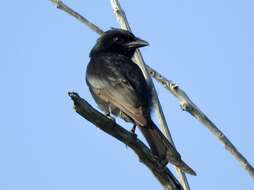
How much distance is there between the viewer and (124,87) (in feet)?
19.6

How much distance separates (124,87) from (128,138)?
1.58 meters

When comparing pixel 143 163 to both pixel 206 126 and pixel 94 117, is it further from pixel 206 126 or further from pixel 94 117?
pixel 206 126

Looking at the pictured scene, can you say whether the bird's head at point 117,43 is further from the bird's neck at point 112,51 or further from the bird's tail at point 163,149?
the bird's tail at point 163,149

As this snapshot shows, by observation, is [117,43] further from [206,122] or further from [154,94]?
[206,122]

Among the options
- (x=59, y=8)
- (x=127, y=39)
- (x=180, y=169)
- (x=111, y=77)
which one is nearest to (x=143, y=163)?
(x=180, y=169)

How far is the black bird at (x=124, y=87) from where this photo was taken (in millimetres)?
4949

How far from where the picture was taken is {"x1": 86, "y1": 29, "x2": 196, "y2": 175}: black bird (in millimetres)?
4949

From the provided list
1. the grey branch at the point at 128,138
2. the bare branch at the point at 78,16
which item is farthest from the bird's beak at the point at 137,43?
the grey branch at the point at 128,138

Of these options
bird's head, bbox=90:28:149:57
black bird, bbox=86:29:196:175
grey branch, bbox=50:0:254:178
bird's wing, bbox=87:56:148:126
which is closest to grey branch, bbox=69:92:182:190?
black bird, bbox=86:29:196:175

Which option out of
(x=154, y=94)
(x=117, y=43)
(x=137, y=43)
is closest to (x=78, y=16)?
(x=154, y=94)

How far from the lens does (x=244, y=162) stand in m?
3.38

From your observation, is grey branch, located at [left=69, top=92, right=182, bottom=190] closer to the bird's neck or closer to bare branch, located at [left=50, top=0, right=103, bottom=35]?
bare branch, located at [left=50, top=0, right=103, bottom=35]

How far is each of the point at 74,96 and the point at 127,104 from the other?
5.22 ft

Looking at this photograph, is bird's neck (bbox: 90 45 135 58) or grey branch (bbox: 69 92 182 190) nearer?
grey branch (bbox: 69 92 182 190)
